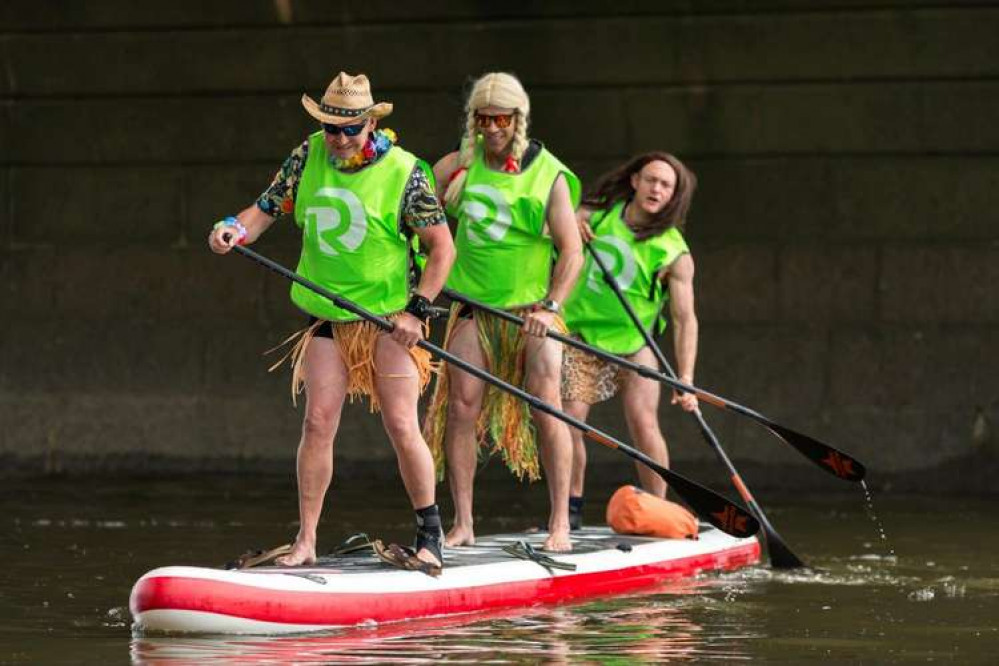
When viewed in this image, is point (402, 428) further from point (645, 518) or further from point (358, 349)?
point (645, 518)

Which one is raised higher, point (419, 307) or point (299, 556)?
point (419, 307)

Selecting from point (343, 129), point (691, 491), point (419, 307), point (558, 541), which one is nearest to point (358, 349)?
point (419, 307)

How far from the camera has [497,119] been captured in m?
10.2

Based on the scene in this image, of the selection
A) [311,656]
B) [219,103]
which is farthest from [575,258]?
[219,103]

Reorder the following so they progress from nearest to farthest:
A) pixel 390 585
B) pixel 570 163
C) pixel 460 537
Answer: pixel 390 585
pixel 460 537
pixel 570 163

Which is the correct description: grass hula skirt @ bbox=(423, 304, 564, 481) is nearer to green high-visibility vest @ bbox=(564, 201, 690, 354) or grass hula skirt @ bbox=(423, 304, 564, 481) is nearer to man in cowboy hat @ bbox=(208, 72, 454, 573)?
green high-visibility vest @ bbox=(564, 201, 690, 354)

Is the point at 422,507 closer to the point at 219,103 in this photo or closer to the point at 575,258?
the point at 575,258

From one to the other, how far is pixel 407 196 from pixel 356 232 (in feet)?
0.70

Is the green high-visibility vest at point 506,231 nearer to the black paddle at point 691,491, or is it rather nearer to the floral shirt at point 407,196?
the black paddle at point 691,491

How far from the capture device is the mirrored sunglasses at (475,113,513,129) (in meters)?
10.2

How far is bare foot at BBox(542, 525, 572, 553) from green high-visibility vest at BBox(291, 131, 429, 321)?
1.47 meters

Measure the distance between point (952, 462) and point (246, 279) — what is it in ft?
14.0

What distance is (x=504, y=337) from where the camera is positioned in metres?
10.5

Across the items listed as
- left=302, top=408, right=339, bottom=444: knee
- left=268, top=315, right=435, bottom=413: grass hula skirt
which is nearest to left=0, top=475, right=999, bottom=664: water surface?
left=302, top=408, right=339, bottom=444: knee
